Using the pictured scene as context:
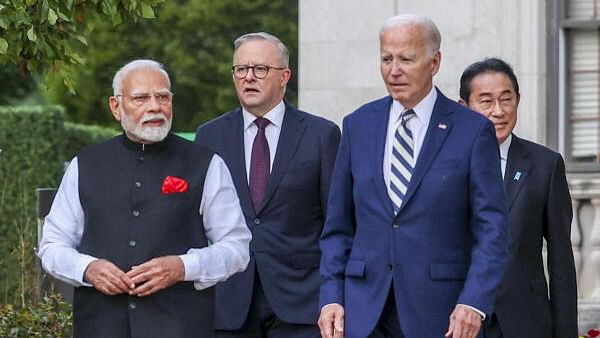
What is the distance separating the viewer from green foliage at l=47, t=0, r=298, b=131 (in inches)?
1588

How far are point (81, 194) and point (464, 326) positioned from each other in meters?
1.73

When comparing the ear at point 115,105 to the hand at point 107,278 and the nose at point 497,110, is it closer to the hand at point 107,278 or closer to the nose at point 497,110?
the hand at point 107,278

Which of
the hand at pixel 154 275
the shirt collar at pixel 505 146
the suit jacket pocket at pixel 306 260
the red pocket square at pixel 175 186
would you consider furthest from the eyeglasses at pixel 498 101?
the hand at pixel 154 275

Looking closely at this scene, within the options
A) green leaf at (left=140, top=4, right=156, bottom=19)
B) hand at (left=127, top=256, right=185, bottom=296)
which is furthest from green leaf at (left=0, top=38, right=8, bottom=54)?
hand at (left=127, top=256, right=185, bottom=296)

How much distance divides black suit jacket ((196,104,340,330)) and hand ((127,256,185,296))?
1.43 m

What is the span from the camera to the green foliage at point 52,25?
9.42 m

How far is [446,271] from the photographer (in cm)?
701

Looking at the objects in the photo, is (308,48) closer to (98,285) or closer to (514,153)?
(514,153)

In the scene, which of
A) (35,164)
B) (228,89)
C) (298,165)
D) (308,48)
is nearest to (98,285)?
(298,165)

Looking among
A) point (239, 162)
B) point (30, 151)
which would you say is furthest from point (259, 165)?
point (30, 151)

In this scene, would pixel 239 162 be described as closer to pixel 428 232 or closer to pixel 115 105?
pixel 115 105

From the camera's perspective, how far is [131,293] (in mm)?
7262

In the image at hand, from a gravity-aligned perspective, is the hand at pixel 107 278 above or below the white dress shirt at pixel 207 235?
below

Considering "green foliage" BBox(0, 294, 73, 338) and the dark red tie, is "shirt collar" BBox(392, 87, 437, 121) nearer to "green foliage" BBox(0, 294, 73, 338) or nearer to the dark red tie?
the dark red tie
